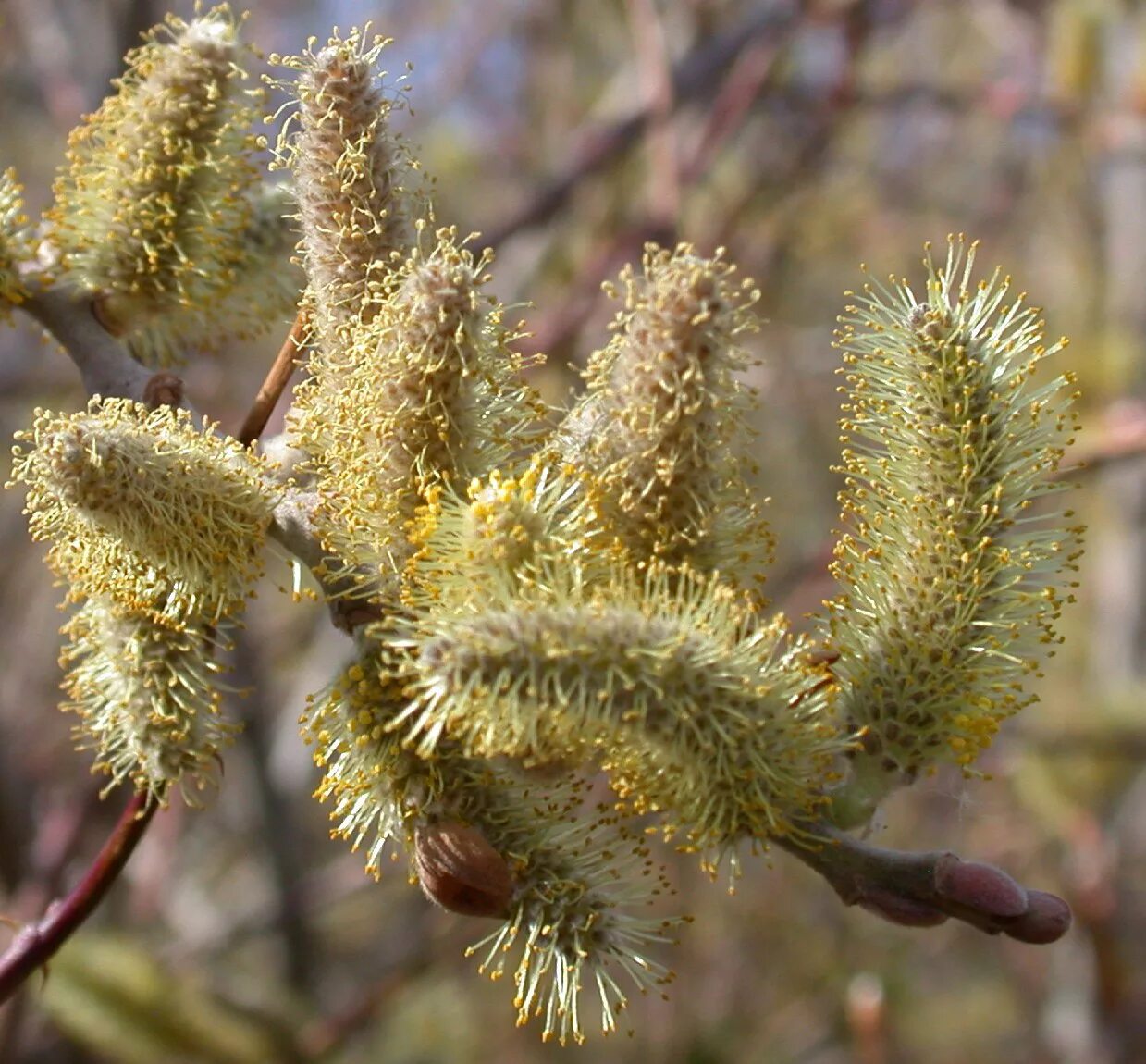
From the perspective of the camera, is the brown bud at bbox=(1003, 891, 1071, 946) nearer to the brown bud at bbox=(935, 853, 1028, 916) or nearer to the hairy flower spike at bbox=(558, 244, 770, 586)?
the brown bud at bbox=(935, 853, 1028, 916)

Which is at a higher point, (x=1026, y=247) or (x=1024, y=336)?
(x=1026, y=247)

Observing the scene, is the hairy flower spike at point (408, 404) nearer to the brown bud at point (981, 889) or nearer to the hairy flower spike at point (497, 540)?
Result: the hairy flower spike at point (497, 540)

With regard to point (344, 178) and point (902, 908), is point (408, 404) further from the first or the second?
point (902, 908)

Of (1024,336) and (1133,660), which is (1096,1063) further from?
(1024,336)

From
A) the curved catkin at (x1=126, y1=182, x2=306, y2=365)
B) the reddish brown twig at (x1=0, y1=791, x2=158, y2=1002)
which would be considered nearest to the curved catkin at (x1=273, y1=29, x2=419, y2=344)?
the curved catkin at (x1=126, y1=182, x2=306, y2=365)

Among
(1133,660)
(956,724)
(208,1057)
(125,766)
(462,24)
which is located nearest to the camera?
(956,724)

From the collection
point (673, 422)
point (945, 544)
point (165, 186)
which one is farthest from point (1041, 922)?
point (165, 186)

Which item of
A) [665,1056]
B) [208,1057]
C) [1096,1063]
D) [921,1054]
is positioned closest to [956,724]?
[208,1057]
